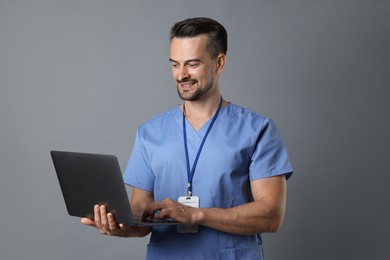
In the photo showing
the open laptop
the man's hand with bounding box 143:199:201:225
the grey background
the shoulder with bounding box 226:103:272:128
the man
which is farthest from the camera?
the grey background

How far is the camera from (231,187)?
7.02 ft

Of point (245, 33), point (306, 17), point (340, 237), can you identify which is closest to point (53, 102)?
point (245, 33)

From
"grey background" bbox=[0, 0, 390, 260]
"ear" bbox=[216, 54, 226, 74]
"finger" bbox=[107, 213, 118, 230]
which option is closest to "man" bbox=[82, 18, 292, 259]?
"ear" bbox=[216, 54, 226, 74]

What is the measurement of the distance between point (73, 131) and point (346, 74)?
1251 mm

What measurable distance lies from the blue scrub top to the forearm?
0.25 feet

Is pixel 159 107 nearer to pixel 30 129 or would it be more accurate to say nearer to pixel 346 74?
pixel 30 129

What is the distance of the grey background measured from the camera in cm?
311

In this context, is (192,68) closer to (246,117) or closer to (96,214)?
(246,117)

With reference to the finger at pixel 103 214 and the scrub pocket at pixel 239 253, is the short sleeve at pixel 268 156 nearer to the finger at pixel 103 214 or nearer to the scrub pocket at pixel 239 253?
the scrub pocket at pixel 239 253

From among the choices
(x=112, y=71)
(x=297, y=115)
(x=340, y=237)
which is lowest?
(x=340, y=237)

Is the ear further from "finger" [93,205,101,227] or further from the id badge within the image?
"finger" [93,205,101,227]

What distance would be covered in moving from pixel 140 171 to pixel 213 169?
0.91 ft

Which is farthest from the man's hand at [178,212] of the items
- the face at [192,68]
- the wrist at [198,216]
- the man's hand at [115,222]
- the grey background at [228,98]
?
the grey background at [228,98]

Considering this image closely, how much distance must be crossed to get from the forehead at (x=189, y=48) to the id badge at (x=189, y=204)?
1.41ft
